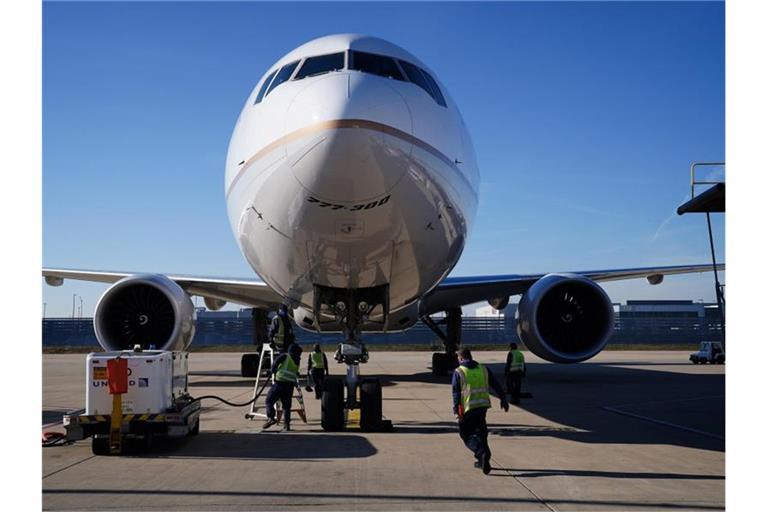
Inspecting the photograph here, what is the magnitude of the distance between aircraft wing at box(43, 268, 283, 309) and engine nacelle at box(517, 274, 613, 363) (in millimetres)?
4840

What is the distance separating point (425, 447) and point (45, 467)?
11.3ft

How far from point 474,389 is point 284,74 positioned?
381 centimetres

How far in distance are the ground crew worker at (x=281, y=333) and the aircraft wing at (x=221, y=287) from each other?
4388mm

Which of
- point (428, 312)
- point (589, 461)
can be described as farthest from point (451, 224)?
point (428, 312)

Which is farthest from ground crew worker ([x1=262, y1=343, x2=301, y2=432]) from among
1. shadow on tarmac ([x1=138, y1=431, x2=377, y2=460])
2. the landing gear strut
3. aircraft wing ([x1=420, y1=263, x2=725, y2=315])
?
the landing gear strut

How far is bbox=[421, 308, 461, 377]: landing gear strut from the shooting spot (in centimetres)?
1744

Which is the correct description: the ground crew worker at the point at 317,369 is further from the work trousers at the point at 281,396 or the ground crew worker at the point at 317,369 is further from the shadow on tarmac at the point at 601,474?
the shadow on tarmac at the point at 601,474

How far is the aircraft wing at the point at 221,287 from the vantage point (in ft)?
47.2

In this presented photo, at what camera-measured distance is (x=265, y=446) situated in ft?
22.9

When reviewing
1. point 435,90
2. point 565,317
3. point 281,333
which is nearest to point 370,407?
point 281,333

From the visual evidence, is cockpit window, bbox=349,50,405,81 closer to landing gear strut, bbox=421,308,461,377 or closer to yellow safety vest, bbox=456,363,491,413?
yellow safety vest, bbox=456,363,491,413

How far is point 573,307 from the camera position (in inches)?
485

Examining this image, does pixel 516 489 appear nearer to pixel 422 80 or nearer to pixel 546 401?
pixel 422 80

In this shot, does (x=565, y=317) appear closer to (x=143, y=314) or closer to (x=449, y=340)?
(x=449, y=340)
